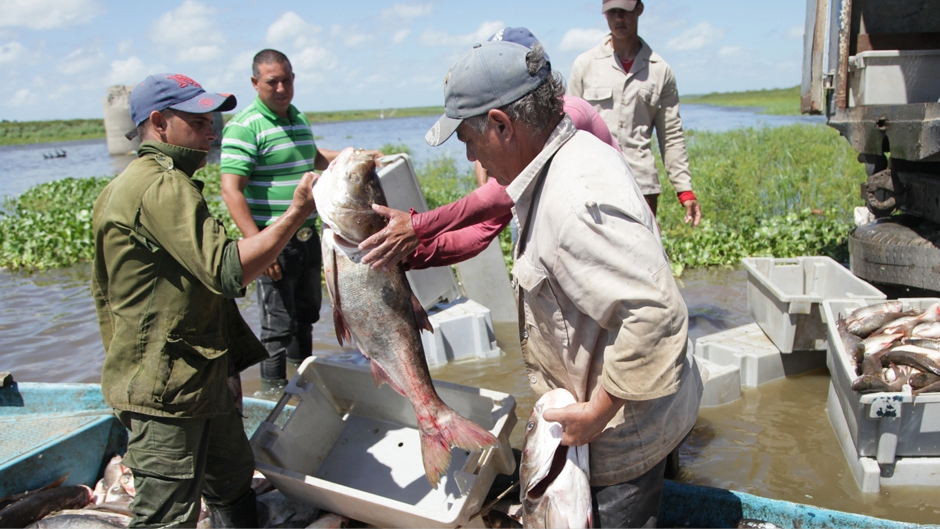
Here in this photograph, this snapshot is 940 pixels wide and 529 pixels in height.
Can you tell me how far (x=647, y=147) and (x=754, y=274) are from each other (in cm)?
139

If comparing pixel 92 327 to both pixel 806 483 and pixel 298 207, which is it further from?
pixel 806 483

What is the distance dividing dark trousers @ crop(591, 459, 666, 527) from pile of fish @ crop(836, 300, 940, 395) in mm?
1867

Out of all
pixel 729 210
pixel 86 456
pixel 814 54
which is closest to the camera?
pixel 86 456

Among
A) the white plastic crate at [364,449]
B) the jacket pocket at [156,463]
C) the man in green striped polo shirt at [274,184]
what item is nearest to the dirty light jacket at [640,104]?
the man in green striped polo shirt at [274,184]

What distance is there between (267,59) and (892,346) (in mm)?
4555

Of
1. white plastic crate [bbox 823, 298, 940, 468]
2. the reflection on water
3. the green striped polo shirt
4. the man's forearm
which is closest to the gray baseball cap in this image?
the man's forearm

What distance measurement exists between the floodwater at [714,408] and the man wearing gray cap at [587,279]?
1.87m

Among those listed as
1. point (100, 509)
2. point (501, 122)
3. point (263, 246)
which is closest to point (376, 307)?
point (263, 246)

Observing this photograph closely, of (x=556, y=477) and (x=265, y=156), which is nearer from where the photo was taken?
(x=556, y=477)

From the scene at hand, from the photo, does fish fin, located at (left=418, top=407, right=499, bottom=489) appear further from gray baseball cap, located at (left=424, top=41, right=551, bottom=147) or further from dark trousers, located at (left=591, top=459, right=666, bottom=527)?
gray baseball cap, located at (left=424, top=41, right=551, bottom=147)

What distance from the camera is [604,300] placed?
1872mm

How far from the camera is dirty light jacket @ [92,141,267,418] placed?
8.50 ft

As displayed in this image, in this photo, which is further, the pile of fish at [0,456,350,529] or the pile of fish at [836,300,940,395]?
the pile of fish at [836,300,940,395]

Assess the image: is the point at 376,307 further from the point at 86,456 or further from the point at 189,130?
the point at 86,456
